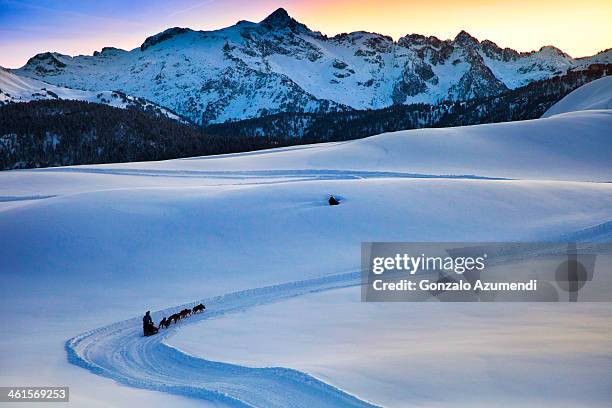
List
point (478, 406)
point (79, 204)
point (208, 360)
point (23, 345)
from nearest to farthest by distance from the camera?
point (478, 406), point (208, 360), point (23, 345), point (79, 204)

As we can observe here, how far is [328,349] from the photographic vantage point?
13.6 m

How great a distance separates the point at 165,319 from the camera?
17609 mm

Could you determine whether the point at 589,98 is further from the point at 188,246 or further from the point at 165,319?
the point at 165,319

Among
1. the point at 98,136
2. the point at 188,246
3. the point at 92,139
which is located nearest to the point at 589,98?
the point at 188,246

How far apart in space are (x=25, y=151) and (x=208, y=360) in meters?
158

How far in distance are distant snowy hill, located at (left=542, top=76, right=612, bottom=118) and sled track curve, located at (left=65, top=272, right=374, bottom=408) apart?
94.8 meters

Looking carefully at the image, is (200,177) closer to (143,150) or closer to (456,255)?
(456,255)

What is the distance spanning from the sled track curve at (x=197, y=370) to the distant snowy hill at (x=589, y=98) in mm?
94765

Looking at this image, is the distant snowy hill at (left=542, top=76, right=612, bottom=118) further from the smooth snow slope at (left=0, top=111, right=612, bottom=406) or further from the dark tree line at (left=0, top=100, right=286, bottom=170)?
the dark tree line at (left=0, top=100, right=286, bottom=170)

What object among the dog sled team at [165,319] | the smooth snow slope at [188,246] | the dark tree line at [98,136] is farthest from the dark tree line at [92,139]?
the dog sled team at [165,319]

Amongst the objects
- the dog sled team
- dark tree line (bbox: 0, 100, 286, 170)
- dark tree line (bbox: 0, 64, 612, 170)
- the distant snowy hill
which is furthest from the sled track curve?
dark tree line (bbox: 0, 64, 612, 170)

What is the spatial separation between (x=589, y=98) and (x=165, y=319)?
110m

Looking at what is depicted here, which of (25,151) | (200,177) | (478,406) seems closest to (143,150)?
(25,151)

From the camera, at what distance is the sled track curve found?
10.8 m
